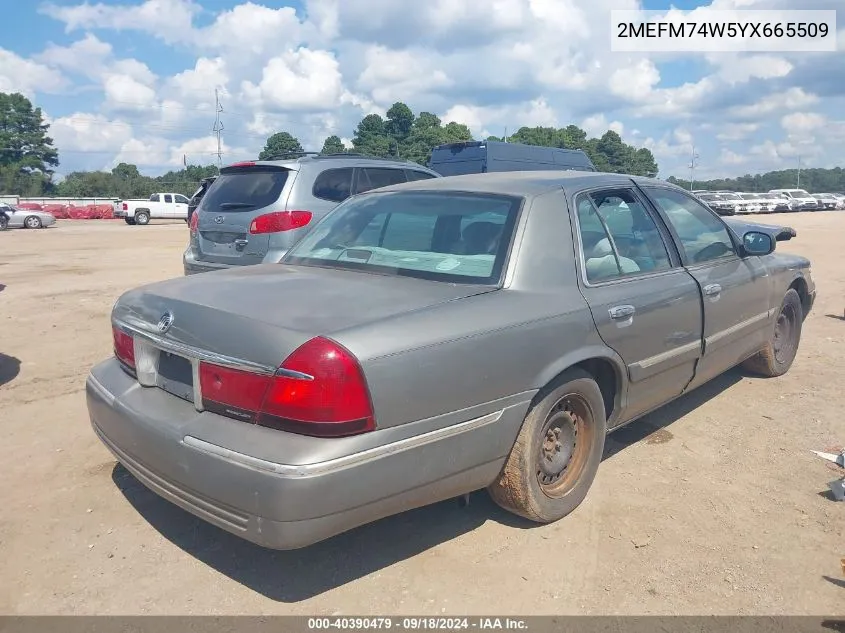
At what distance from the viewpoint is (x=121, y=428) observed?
2947 mm

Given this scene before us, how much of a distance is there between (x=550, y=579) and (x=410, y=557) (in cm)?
60

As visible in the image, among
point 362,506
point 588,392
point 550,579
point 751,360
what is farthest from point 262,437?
point 751,360

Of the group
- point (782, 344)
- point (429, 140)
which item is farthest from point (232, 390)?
point (429, 140)

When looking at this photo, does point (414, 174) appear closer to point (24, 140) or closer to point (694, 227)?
point (694, 227)

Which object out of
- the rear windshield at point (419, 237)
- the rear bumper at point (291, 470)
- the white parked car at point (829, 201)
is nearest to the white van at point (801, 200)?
the white parked car at point (829, 201)

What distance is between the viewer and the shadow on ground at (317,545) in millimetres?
2801

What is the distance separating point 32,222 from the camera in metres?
31.2

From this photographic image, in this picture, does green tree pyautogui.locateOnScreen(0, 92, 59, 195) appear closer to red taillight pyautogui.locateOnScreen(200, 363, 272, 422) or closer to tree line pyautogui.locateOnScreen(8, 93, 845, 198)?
tree line pyautogui.locateOnScreen(8, 93, 845, 198)

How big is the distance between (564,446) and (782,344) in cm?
316

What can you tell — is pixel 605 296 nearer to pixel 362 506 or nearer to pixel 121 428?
pixel 362 506

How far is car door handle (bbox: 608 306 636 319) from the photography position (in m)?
3.34

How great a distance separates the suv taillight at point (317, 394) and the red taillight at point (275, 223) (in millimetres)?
4371

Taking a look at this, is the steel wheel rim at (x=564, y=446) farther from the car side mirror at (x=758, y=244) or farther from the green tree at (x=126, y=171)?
the green tree at (x=126, y=171)

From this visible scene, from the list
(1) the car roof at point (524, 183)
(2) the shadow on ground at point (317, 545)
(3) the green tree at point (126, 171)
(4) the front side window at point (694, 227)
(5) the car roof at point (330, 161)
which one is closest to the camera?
(2) the shadow on ground at point (317, 545)
